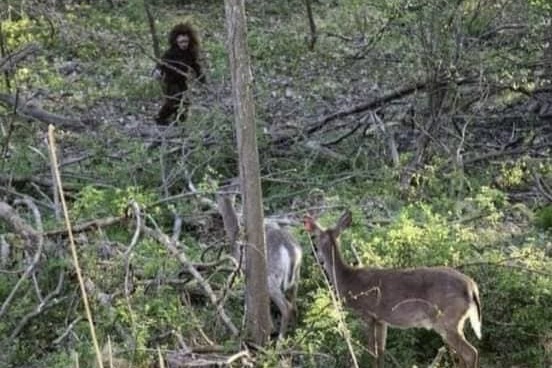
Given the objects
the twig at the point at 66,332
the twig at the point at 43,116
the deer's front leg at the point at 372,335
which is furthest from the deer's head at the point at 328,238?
the twig at the point at 43,116

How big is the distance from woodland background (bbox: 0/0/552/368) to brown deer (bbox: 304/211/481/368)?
213mm

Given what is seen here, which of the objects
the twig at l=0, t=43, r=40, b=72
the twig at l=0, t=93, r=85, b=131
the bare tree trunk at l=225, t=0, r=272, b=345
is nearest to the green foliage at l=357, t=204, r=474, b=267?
the bare tree trunk at l=225, t=0, r=272, b=345

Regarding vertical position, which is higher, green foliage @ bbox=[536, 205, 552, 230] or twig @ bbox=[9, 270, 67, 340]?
twig @ bbox=[9, 270, 67, 340]

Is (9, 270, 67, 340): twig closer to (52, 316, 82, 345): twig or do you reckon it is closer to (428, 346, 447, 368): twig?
(52, 316, 82, 345): twig

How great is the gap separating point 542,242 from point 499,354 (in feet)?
5.21

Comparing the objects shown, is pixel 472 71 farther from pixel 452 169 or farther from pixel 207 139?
pixel 207 139

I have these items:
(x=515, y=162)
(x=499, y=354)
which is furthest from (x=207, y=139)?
(x=499, y=354)

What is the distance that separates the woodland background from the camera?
20.3ft

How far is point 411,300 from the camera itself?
5.78m

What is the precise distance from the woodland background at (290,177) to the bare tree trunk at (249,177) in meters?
0.24

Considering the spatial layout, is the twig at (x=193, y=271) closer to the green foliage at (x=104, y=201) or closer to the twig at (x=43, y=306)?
the green foliage at (x=104, y=201)

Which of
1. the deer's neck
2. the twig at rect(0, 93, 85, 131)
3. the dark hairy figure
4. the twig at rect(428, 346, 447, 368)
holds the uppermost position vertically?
the dark hairy figure

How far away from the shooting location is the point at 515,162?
966 cm

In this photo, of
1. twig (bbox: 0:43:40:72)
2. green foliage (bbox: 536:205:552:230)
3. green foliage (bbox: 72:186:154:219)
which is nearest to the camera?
green foliage (bbox: 72:186:154:219)
